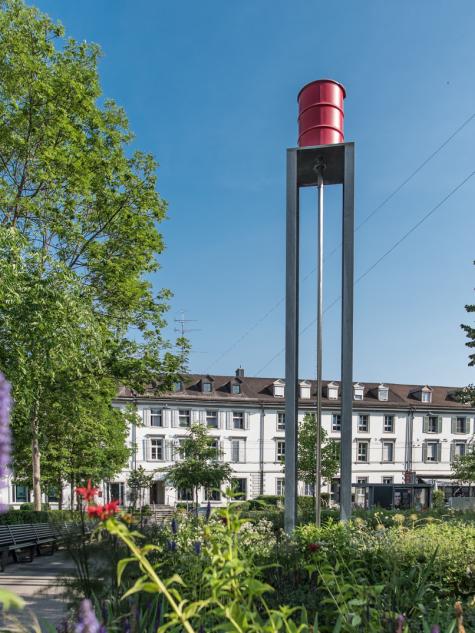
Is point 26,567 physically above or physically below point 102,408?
below

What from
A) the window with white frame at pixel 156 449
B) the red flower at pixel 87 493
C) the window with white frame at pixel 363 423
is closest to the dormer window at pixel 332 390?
the window with white frame at pixel 363 423

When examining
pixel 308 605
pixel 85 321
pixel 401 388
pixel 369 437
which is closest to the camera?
pixel 308 605

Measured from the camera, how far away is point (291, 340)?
6152mm

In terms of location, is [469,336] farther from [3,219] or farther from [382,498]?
[3,219]

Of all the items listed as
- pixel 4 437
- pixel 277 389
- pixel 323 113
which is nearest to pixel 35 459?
pixel 323 113

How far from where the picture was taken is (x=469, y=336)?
19562 mm

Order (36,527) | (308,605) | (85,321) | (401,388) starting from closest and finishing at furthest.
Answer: (308,605)
(85,321)
(36,527)
(401,388)

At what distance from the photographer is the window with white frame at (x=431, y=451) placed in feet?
123

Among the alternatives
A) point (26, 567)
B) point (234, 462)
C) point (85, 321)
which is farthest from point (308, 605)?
point (234, 462)

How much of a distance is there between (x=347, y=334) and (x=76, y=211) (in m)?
9.58

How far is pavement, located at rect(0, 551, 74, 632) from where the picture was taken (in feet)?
14.0

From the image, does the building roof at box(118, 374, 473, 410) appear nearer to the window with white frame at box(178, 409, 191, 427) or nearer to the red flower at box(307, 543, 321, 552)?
the window with white frame at box(178, 409, 191, 427)

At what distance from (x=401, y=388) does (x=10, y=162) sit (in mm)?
37278

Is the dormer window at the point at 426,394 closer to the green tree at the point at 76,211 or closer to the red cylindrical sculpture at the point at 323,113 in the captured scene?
the green tree at the point at 76,211
